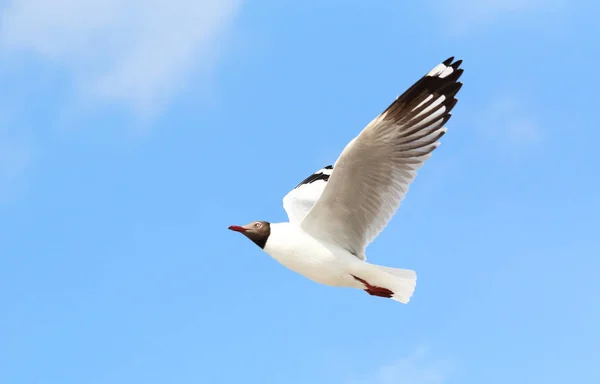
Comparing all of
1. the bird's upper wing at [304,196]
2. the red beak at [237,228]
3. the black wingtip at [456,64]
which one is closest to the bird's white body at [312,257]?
the red beak at [237,228]

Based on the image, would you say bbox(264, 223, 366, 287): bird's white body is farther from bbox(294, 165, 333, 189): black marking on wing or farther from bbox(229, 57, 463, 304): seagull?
bbox(294, 165, 333, 189): black marking on wing

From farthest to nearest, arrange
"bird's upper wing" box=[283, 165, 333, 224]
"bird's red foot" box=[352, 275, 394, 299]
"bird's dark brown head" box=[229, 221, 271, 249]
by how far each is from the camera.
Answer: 1. "bird's upper wing" box=[283, 165, 333, 224]
2. "bird's dark brown head" box=[229, 221, 271, 249]
3. "bird's red foot" box=[352, 275, 394, 299]

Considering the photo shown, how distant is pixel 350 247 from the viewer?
39.8 ft

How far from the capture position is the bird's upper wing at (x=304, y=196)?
13.3m

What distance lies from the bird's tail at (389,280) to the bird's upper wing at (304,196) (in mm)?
1211

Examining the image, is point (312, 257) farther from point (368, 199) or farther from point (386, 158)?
point (386, 158)

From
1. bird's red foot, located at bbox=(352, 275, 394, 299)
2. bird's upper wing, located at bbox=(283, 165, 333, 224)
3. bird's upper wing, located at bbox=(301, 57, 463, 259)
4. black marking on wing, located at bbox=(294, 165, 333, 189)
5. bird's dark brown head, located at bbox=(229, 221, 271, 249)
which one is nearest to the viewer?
bird's upper wing, located at bbox=(301, 57, 463, 259)

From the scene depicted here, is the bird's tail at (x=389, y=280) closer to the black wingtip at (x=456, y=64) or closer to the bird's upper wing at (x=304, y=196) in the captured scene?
the bird's upper wing at (x=304, y=196)

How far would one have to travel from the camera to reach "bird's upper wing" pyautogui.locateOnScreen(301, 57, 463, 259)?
11367 mm

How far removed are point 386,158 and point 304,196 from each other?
8.82 ft

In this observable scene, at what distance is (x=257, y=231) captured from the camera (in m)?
12.2

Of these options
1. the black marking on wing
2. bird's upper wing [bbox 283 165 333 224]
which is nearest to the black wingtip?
bird's upper wing [bbox 283 165 333 224]

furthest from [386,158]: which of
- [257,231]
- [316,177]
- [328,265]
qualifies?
[316,177]

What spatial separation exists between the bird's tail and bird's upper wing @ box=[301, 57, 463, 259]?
44cm
